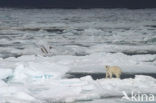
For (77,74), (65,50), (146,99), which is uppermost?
(65,50)

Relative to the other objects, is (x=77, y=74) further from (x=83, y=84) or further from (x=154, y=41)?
(x=154, y=41)

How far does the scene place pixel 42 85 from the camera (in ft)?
22.3

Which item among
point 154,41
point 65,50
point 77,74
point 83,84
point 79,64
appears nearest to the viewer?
point 83,84

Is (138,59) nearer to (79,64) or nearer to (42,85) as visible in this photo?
(79,64)

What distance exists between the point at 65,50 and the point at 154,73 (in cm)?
466

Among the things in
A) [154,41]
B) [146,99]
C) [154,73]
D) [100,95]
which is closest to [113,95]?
[100,95]

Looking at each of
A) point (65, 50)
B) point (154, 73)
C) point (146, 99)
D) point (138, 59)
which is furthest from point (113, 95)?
point (65, 50)

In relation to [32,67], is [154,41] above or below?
above

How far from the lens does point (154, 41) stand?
15086mm

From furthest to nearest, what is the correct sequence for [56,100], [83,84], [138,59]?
1. [138,59]
2. [83,84]
3. [56,100]

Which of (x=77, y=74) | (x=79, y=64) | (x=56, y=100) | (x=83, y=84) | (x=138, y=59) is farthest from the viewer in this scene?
Answer: (x=138, y=59)

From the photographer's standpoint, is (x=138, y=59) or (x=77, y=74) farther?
(x=138, y=59)

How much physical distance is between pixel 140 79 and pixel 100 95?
4.55 ft

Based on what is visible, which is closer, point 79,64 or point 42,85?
point 42,85
